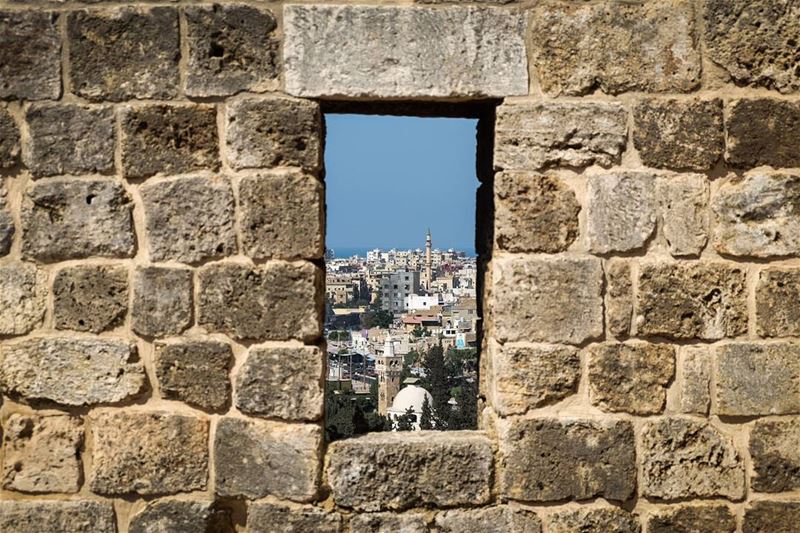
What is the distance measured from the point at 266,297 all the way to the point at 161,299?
40 centimetres

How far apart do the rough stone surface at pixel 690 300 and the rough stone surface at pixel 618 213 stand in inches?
5.1

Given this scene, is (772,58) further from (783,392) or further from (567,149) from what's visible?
(783,392)

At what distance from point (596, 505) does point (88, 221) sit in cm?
222

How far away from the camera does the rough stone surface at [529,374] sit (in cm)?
309

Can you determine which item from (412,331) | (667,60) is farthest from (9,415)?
(412,331)

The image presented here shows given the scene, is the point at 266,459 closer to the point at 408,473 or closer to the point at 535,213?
the point at 408,473

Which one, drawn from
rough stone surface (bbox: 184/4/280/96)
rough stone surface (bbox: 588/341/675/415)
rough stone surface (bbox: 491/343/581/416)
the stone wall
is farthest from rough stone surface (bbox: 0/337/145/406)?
rough stone surface (bbox: 588/341/675/415)

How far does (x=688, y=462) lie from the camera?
124 inches

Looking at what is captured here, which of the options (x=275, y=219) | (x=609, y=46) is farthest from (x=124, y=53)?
(x=609, y=46)

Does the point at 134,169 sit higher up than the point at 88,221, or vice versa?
the point at 134,169

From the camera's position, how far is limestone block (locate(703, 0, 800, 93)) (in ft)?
10.3

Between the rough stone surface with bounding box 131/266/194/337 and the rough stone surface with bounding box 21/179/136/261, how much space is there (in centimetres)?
14

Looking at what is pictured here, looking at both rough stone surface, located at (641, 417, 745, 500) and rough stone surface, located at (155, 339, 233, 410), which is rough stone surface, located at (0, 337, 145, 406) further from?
rough stone surface, located at (641, 417, 745, 500)

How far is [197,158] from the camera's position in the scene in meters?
3.09
